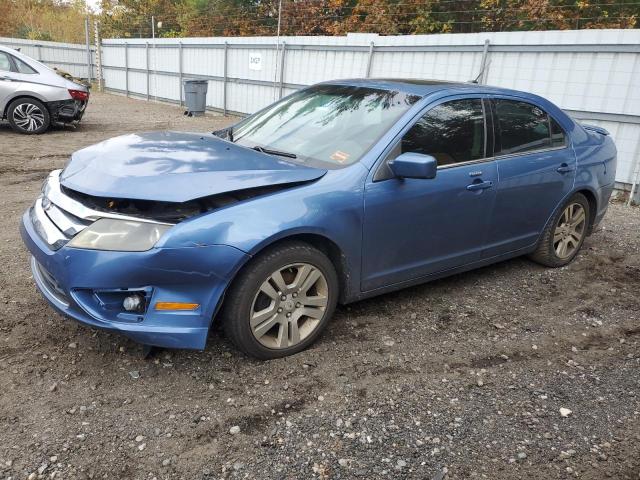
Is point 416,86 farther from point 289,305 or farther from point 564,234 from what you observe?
point 564,234

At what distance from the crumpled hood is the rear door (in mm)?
1670

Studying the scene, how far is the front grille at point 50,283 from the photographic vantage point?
277cm

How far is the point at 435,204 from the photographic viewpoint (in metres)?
3.52

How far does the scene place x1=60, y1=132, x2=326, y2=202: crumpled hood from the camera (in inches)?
107

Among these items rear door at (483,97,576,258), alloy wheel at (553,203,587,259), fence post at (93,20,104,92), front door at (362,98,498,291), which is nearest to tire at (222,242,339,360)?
front door at (362,98,498,291)

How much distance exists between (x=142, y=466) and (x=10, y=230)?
3.70 meters

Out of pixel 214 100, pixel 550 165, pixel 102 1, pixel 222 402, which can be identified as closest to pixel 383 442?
pixel 222 402

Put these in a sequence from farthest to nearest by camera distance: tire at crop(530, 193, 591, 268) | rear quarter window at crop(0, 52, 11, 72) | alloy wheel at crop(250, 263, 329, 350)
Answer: rear quarter window at crop(0, 52, 11, 72)
tire at crop(530, 193, 591, 268)
alloy wheel at crop(250, 263, 329, 350)

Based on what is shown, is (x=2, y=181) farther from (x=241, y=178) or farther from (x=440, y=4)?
(x=440, y=4)

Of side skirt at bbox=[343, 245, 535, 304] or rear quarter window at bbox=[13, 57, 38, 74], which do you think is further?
rear quarter window at bbox=[13, 57, 38, 74]

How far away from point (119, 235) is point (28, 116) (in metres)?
9.40

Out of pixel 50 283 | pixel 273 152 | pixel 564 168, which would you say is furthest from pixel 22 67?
pixel 564 168

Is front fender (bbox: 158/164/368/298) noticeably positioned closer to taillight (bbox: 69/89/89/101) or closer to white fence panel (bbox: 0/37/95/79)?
taillight (bbox: 69/89/89/101)

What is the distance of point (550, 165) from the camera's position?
4.31m
